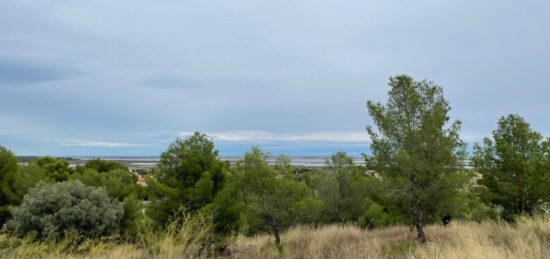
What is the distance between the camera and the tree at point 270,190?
42.0 feet

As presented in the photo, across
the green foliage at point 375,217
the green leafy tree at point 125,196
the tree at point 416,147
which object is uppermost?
the tree at point 416,147

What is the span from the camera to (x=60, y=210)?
14484 mm

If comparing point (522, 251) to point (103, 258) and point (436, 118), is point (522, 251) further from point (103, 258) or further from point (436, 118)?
point (103, 258)

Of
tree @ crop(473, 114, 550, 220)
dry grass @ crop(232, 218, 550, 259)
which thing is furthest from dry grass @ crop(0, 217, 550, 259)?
tree @ crop(473, 114, 550, 220)

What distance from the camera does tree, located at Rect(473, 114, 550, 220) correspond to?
1636 centimetres

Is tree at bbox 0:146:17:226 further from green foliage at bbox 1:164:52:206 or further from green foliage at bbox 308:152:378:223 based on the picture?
green foliage at bbox 308:152:378:223

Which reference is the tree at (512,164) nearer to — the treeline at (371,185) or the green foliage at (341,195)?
the treeline at (371,185)

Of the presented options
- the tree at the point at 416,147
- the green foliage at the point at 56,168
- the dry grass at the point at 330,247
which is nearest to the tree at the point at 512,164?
the dry grass at the point at 330,247

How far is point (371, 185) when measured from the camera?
1232cm

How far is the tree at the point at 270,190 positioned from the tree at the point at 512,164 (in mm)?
7922

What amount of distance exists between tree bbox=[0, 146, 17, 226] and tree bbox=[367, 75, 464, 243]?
61.1ft

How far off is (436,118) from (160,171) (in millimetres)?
8199

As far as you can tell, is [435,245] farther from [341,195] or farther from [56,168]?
[56,168]

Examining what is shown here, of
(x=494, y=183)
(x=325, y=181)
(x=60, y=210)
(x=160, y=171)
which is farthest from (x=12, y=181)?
(x=494, y=183)
